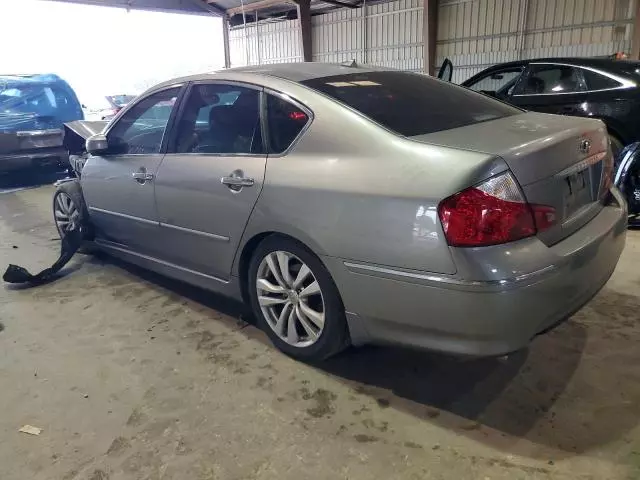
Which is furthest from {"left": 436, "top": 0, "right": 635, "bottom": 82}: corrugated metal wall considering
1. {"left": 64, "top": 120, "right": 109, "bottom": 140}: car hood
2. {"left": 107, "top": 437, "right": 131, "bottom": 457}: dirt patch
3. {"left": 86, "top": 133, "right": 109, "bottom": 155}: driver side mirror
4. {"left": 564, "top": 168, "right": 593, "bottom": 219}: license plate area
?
{"left": 107, "top": 437, "right": 131, "bottom": 457}: dirt patch

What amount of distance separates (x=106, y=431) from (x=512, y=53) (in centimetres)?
1018

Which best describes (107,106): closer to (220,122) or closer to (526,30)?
(526,30)

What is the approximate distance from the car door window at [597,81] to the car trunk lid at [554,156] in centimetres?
344

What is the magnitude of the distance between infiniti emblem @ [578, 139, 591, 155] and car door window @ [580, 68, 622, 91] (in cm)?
368

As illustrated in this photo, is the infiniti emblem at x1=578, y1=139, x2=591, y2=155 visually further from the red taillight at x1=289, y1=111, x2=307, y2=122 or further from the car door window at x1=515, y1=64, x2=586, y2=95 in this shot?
the car door window at x1=515, y1=64, x2=586, y2=95

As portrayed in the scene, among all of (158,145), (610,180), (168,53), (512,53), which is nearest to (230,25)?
(168,53)

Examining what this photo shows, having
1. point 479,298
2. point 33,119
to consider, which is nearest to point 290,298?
point 479,298

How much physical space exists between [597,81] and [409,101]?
12.7 ft

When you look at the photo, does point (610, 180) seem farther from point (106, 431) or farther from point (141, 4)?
point (141, 4)

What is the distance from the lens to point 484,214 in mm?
1704

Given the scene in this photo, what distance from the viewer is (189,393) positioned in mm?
2244

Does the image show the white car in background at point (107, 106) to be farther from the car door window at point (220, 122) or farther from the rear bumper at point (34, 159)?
the car door window at point (220, 122)

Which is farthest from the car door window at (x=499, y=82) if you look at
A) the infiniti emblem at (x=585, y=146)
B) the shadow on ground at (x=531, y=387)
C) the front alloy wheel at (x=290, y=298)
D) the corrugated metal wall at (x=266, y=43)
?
the corrugated metal wall at (x=266, y=43)

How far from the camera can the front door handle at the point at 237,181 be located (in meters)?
2.37
